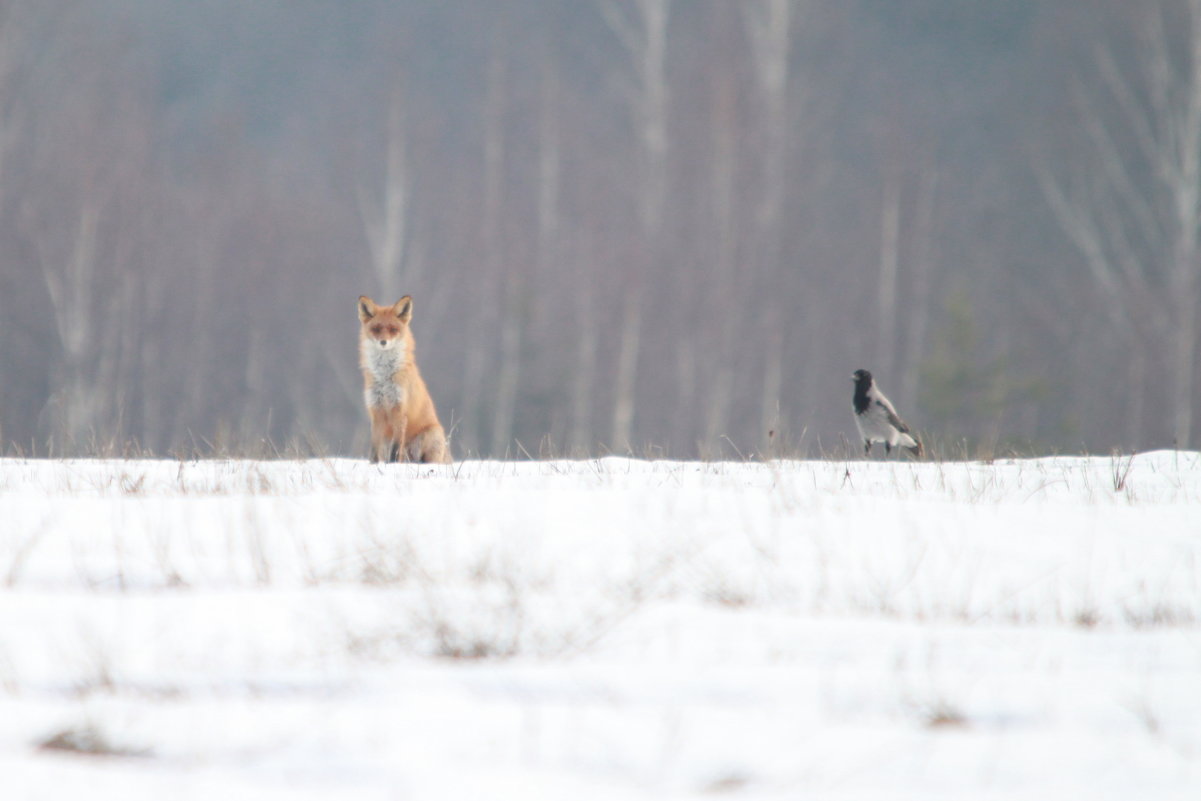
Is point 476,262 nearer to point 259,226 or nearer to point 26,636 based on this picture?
point 259,226

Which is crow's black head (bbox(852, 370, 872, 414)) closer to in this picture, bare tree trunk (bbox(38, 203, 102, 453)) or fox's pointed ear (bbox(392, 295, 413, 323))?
fox's pointed ear (bbox(392, 295, 413, 323))

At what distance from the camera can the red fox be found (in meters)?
9.46

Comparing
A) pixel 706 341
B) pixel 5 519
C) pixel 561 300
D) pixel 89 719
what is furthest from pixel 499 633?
pixel 561 300

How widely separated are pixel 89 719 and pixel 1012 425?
2724cm

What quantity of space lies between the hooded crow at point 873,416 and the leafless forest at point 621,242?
12269mm

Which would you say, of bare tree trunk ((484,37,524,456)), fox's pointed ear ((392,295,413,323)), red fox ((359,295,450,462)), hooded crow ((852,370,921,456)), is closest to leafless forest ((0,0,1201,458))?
bare tree trunk ((484,37,524,456))

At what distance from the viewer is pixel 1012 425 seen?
27141 mm

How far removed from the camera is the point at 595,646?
3689 millimetres

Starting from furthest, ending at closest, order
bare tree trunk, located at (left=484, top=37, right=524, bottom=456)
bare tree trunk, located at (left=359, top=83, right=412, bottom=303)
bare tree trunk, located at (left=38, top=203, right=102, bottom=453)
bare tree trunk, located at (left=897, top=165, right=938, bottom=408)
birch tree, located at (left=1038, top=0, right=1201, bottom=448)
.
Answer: bare tree trunk, located at (left=897, top=165, right=938, bottom=408) < bare tree trunk, located at (left=359, top=83, right=412, bottom=303) < bare tree trunk, located at (left=484, top=37, right=524, bottom=456) < bare tree trunk, located at (left=38, top=203, right=102, bottom=453) < birch tree, located at (left=1038, top=0, right=1201, bottom=448)

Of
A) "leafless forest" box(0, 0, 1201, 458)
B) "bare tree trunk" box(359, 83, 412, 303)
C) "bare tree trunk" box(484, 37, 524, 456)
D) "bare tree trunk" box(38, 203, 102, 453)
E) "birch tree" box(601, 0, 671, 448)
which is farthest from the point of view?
"bare tree trunk" box(359, 83, 412, 303)

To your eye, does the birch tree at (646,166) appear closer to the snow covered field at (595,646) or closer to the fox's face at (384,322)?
the fox's face at (384,322)

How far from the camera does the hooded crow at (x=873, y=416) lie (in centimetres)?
1064

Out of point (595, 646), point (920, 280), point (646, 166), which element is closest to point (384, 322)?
point (595, 646)

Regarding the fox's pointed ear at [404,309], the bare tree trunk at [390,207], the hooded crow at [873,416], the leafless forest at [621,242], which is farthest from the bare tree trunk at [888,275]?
the fox's pointed ear at [404,309]
